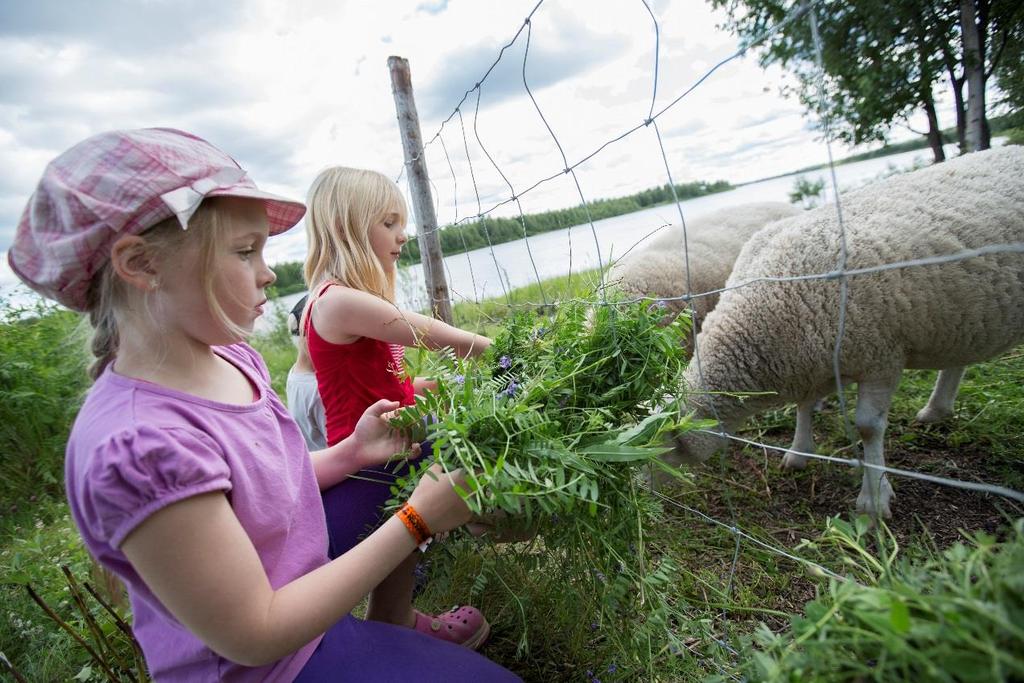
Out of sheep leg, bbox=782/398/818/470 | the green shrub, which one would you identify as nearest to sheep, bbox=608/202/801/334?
sheep leg, bbox=782/398/818/470

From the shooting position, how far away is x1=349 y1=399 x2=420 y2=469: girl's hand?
5.26 feet

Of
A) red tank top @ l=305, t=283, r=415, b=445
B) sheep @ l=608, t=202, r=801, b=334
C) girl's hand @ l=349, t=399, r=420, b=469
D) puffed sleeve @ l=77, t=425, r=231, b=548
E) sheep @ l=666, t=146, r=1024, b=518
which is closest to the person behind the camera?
puffed sleeve @ l=77, t=425, r=231, b=548

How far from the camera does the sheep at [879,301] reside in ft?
7.80

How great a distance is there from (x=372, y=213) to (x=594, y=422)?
1402 millimetres

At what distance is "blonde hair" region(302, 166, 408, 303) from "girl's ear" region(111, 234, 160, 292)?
1.01 metres

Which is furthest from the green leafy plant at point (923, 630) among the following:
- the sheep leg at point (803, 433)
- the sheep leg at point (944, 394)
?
the sheep leg at point (944, 394)

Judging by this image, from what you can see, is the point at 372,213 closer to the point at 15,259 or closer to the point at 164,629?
the point at 15,259

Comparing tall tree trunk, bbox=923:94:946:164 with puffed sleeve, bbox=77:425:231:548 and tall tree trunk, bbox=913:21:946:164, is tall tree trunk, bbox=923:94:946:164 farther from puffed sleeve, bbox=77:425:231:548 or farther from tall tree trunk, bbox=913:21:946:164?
puffed sleeve, bbox=77:425:231:548

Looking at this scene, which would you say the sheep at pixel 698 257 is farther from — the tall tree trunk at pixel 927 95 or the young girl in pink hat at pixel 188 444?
the young girl in pink hat at pixel 188 444

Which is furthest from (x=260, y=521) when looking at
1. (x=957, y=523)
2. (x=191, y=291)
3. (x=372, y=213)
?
(x=957, y=523)

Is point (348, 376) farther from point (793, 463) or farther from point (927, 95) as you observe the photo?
point (927, 95)

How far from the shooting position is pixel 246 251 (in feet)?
3.94

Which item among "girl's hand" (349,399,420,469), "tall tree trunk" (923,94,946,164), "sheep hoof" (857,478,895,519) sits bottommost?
"sheep hoof" (857,478,895,519)

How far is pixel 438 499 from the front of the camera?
1.18 meters
